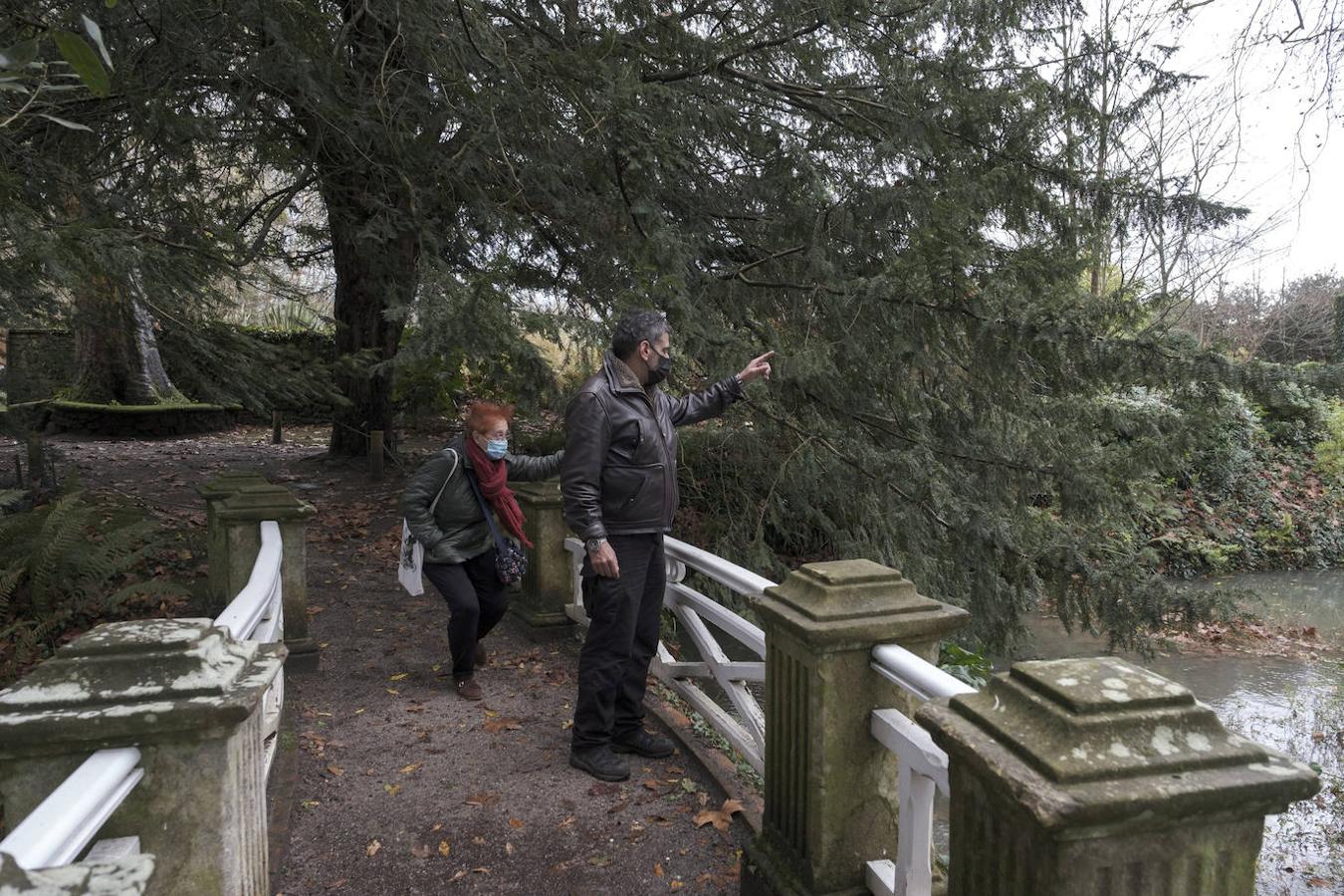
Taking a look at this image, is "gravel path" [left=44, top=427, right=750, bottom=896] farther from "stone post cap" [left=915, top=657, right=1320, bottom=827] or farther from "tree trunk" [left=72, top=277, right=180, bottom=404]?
"tree trunk" [left=72, top=277, right=180, bottom=404]

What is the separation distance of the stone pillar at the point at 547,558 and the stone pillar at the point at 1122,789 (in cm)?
448

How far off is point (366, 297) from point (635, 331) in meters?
8.44

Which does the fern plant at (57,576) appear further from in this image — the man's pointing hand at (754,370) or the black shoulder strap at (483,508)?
the man's pointing hand at (754,370)

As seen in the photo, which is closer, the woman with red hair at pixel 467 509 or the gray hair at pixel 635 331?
the gray hair at pixel 635 331

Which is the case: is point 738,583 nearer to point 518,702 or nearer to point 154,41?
point 518,702

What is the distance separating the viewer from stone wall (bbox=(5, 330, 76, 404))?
1068 cm

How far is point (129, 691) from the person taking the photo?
190 centimetres

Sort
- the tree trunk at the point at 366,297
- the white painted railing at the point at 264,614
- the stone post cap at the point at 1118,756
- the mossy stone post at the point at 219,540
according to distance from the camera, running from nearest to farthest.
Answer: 1. the stone post cap at the point at 1118,756
2. the white painted railing at the point at 264,614
3. the mossy stone post at the point at 219,540
4. the tree trunk at the point at 366,297

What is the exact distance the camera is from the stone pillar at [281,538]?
195 inches

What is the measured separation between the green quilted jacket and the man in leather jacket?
94 centimetres

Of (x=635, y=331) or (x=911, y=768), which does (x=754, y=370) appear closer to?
(x=635, y=331)

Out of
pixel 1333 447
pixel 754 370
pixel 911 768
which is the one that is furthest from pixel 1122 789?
pixel 1333 447

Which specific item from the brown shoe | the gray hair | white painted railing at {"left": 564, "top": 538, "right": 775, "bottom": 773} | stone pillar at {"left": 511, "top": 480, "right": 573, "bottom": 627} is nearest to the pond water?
white painted railing at {"left": 564, "top": 538, "right": 775, "bottom": 773}

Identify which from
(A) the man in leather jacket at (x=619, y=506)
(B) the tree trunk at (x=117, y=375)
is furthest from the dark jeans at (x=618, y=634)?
(B) the tree trunk at (x=117, y=375)
